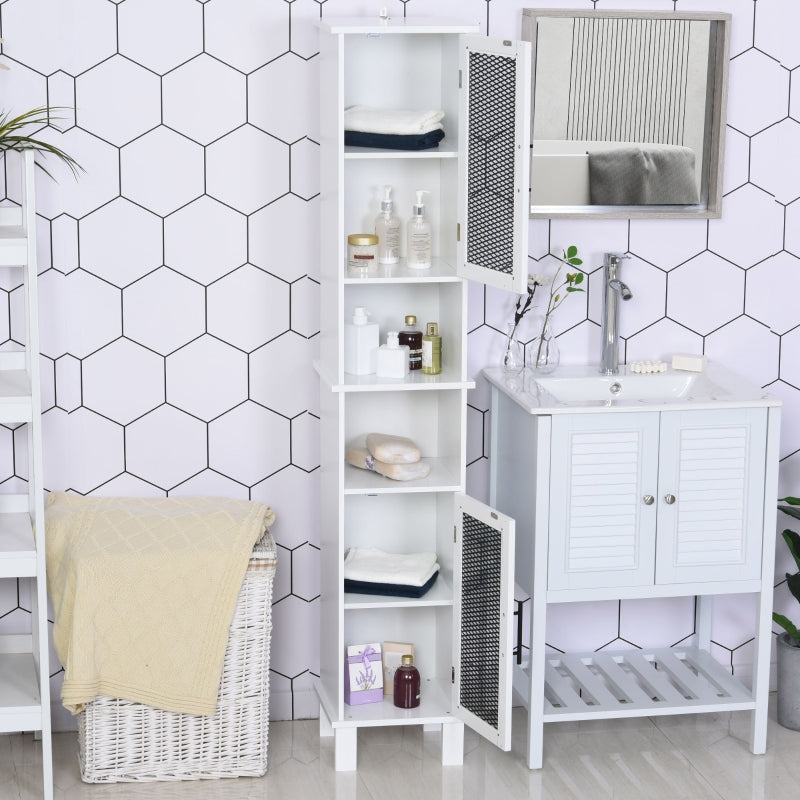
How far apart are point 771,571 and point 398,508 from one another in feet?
2.97

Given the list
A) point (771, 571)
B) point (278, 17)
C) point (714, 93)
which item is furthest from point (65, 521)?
point (714, 93)

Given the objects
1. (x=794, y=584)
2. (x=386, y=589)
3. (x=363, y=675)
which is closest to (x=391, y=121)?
(x=386, y=589)

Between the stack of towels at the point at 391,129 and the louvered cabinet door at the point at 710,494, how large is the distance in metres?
0.83

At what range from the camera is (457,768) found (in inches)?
120

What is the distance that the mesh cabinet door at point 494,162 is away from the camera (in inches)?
101

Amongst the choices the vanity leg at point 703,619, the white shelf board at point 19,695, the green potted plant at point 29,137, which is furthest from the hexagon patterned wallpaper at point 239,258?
the vanity leg at point 703,619

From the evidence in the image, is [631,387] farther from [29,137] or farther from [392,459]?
[29,137]

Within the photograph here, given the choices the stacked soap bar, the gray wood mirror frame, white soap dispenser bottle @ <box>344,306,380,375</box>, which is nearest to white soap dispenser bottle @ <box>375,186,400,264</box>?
white soap dispenser bottle @ <box>344,306,380,375</box>

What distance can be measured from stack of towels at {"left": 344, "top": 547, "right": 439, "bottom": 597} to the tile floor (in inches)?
16.9

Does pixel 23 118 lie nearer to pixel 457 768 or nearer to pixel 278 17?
pixel 278 17

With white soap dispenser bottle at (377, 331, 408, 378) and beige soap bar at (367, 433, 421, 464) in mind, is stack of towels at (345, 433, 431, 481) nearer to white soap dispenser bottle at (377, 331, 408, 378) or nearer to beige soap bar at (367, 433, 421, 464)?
beige soap bar at (367, 433, 421, 464)

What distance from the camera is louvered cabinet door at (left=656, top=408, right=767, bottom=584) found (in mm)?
2902

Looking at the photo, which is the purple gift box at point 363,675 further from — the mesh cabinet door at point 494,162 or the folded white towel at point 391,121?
the folded white towel at point 391,121

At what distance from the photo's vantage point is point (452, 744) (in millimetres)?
3047
